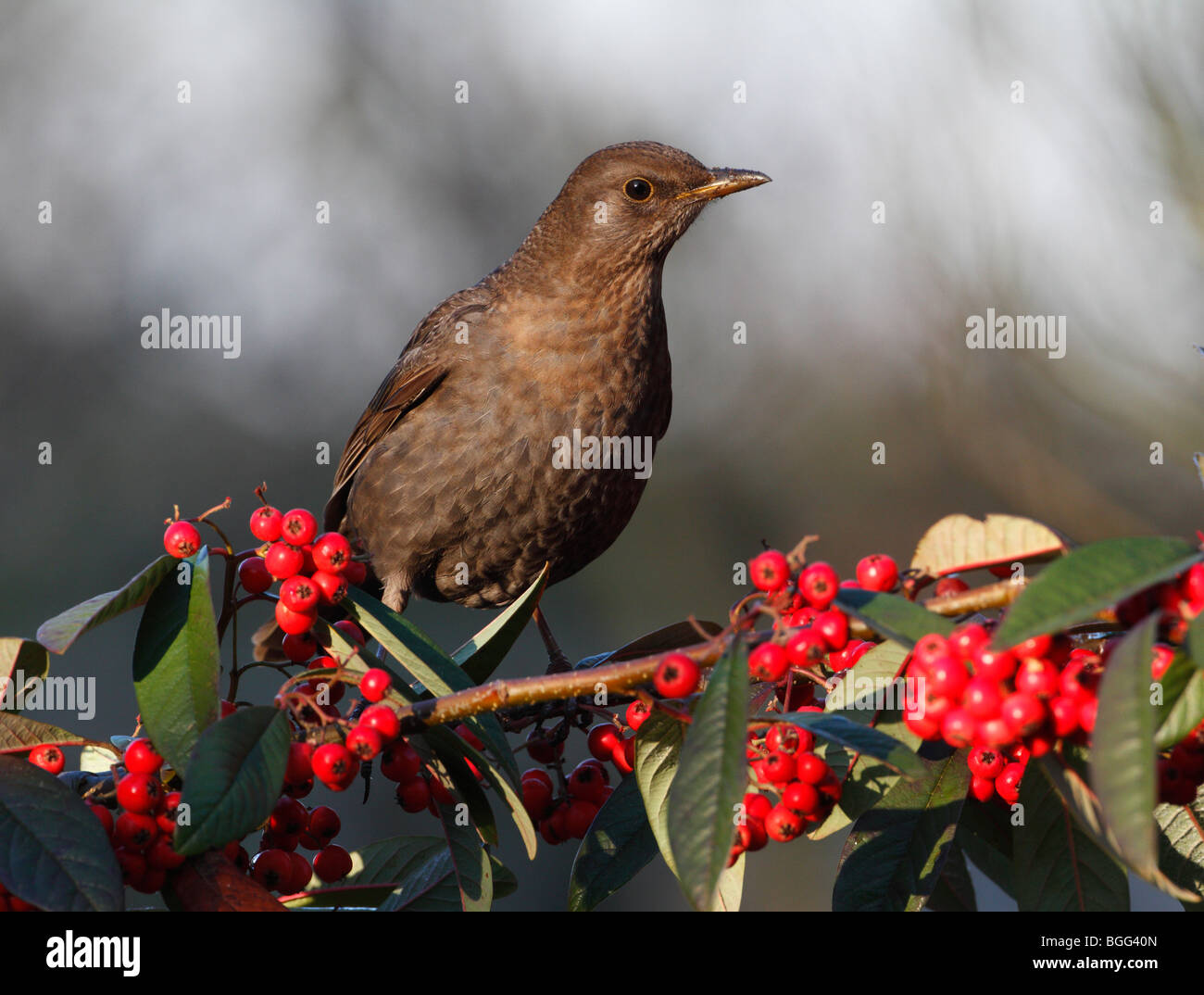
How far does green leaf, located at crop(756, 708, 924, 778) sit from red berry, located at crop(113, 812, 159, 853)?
0.80 metres

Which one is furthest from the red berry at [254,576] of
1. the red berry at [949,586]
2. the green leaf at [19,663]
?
the red berry at [949,586]

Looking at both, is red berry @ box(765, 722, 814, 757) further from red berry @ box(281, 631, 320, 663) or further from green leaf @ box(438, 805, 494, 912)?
red berry @ box(281, 631, 320, 663)

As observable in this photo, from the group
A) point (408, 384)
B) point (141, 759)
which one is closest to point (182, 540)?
point (141, 759)

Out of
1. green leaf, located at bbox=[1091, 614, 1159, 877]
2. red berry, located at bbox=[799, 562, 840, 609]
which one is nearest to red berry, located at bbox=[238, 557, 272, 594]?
red berry, located at bbox=[799, 562, 840, 609]

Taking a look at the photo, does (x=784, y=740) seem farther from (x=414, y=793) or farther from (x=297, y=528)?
(x=297, y=528)

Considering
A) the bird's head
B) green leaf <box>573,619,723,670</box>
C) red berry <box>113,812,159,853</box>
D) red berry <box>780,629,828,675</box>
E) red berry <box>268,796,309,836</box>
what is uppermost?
the bird's head

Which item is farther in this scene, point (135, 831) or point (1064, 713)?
point (135, 831)

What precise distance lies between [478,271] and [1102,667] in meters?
10.8

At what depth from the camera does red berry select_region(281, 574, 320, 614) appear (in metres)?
1.75

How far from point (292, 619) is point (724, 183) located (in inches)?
108

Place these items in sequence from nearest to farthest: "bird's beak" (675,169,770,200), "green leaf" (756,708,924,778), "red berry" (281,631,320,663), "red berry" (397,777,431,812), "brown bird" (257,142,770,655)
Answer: "green leaf" (756,708,924,778) → "red berry" (397,777,431,812) → "red berry" (281,631,320,663) → "brown bird" (257,142,770,655) → "bird's beak" (675,169,770,200)

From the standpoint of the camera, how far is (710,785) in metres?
1.16

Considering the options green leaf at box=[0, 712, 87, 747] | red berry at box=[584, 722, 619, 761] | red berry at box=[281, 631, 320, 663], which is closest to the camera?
green leaf at box=[0, 712, 87, 747]
